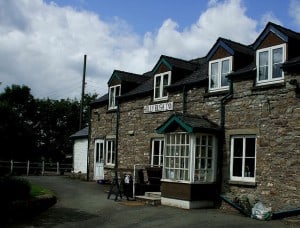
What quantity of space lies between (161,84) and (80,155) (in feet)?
41.1

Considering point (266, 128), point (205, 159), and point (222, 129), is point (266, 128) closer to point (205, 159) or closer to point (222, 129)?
point (222, 129)

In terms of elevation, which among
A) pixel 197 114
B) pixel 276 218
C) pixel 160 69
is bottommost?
pixel 276 218

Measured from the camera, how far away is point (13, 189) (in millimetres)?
14930

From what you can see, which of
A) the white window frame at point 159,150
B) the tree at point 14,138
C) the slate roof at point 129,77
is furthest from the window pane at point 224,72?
the tree at point 14,138

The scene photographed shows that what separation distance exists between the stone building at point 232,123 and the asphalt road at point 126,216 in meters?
1.18

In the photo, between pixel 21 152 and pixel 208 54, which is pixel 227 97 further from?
pixel 21 152

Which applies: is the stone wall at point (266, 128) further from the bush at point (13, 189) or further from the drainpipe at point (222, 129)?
the bush at point (13, 189)

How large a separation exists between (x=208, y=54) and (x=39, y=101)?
3805cm

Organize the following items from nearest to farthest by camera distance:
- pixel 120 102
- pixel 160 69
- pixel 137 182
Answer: pixel 137 182 → pixel 160 69 → pixel 120 102

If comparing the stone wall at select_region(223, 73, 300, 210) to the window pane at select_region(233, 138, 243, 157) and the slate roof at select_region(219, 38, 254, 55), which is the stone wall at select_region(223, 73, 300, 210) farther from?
the slate roof at select_region(219, 38, 254, 55)

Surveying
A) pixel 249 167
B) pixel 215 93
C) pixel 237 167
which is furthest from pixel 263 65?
pixel 237 167

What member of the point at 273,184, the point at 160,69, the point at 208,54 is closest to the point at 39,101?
the point at 160,69

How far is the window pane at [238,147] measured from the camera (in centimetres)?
1695

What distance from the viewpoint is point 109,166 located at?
25.6 metres
